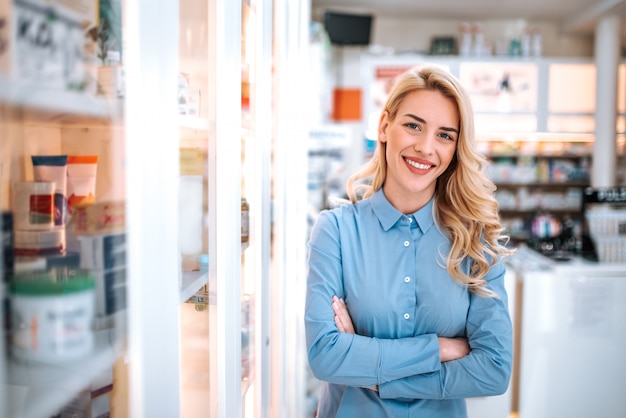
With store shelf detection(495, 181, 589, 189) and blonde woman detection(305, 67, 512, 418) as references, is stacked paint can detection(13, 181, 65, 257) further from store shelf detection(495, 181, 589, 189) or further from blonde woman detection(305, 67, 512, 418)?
store shelf detection(495, 181, 589, 189)

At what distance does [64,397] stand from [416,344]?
108 cm

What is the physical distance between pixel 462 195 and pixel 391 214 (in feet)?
0.85

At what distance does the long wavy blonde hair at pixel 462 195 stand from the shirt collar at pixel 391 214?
0.04m

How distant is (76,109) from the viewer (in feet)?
2.31

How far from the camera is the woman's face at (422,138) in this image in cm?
164

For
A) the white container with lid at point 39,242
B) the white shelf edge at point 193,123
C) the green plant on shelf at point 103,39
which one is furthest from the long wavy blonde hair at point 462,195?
the white container with lid at point 39,242

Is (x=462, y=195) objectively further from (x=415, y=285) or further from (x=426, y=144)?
(x=415, y=285)

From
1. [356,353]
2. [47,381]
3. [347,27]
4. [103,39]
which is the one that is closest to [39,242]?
[47,381]

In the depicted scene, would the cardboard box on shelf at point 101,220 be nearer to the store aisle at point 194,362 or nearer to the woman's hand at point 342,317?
the store aisle at point 194,362

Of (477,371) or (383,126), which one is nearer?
(477,371)

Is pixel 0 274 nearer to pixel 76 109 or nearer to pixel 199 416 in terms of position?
pixel 76 109

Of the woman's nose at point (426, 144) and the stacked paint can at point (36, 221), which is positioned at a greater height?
the woman's nose at point (426, 144)

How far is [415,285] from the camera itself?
1.63 m

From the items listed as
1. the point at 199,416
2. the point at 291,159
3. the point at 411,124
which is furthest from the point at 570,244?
the point at 199,416
